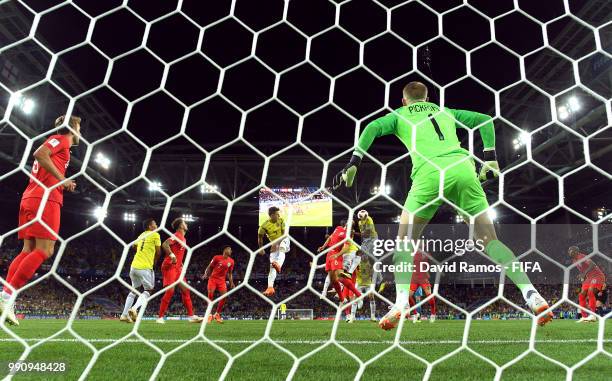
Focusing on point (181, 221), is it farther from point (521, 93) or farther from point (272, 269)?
point (521, 93)

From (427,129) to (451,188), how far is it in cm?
43

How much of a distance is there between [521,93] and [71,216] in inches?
871

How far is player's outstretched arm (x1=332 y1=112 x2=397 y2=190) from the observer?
272 centimetres

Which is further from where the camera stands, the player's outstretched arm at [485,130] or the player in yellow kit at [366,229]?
the player in yellow kit at [366,229]

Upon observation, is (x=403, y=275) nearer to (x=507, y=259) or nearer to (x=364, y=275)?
(x=507, y=259)

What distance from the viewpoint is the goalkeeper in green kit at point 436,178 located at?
8.49 feet

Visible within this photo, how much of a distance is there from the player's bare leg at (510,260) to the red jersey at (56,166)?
2.99m

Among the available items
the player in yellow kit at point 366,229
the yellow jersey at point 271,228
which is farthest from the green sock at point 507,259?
the yellow jersey at point 271,228

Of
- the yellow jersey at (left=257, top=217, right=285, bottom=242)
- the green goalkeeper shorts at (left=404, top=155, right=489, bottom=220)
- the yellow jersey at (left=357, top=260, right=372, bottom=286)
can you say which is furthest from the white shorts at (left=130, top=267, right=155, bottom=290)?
the green goalkeeper shorts at (left=404, top=155, right=489, bottom=220)

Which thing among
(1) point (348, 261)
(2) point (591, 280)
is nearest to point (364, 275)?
(1) point (348, 261)

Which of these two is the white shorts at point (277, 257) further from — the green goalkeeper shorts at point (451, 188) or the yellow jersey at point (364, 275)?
the green goalkeeper shorts at point (451, 188)

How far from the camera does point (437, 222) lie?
88.2 feet

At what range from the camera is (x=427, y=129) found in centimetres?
291

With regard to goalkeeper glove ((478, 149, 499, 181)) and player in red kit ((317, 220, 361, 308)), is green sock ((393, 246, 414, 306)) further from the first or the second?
player in red kit ((317, 220, 361, 308))
